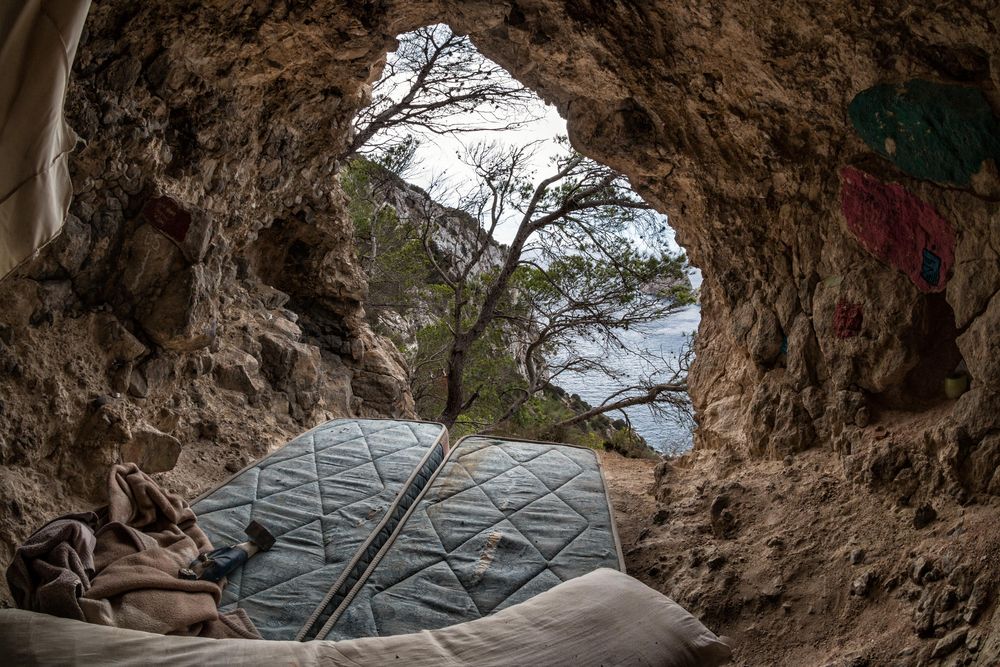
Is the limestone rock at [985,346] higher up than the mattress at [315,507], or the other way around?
the limestone rock at [985,346]

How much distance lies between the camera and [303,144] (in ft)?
14.5

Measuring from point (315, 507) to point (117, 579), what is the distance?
3.46 feet

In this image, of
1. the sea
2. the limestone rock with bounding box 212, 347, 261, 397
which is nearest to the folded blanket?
the limestone rock with bounding box 212, 347, 261, 397

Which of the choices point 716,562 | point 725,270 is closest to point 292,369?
point 725,270

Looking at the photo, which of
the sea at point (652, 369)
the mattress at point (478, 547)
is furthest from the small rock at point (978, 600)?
the sea at point (652, 369)

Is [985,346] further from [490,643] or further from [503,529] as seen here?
[503,529]

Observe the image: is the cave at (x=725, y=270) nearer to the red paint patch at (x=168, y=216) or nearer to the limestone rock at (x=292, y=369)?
the red paint patch at (x=168, y=216)

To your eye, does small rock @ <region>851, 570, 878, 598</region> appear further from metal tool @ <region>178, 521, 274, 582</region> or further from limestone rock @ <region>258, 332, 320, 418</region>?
limestone rock @ <region>258, 332, 320, 418</region>

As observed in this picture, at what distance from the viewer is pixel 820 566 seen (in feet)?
7.13

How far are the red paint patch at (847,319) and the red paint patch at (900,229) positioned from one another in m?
0.22

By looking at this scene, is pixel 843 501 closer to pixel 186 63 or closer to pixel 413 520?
pixel 413 520

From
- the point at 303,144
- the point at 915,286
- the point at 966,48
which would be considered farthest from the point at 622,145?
the point at 303,144

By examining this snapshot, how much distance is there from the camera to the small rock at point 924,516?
197 centimetres

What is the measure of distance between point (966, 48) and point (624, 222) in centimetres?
462
